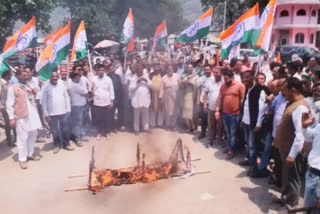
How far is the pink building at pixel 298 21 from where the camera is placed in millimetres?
32094

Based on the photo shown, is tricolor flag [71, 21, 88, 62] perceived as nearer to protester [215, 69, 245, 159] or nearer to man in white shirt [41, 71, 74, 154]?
man in white shirt [41, 71, 74, 154]

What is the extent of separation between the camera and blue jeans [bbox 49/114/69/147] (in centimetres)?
716

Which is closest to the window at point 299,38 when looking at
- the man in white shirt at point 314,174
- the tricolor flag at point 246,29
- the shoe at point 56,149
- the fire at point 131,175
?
the tricolor flag at point 246,29

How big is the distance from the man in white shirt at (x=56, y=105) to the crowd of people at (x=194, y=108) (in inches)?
0.8

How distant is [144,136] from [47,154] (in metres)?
2.42

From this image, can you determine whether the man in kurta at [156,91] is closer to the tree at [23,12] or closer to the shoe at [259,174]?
the shoe at [259,174]

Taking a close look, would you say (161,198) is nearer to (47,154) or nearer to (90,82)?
(47,154)

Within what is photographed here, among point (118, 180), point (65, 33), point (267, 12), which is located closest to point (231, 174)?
point (118, 180)

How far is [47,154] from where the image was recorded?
280 inches

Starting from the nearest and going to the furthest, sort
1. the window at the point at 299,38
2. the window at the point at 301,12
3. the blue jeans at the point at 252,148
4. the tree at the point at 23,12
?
the blue jeans at the point at 252,148
the tree at the point at 23,12
the window at the point at 301,12
the window at the point at 299,38

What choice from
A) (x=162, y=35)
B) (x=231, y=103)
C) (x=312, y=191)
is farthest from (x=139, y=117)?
(x=312, y=191)

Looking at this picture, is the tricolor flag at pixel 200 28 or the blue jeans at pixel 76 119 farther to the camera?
the tricolor flag at pixel 200 28

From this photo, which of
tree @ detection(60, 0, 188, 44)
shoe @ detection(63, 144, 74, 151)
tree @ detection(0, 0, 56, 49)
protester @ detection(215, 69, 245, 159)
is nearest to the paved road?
shoe @ detection(63, 144, 74, 151)

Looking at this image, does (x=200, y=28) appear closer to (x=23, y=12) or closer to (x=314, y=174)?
(x=314, y=174)
